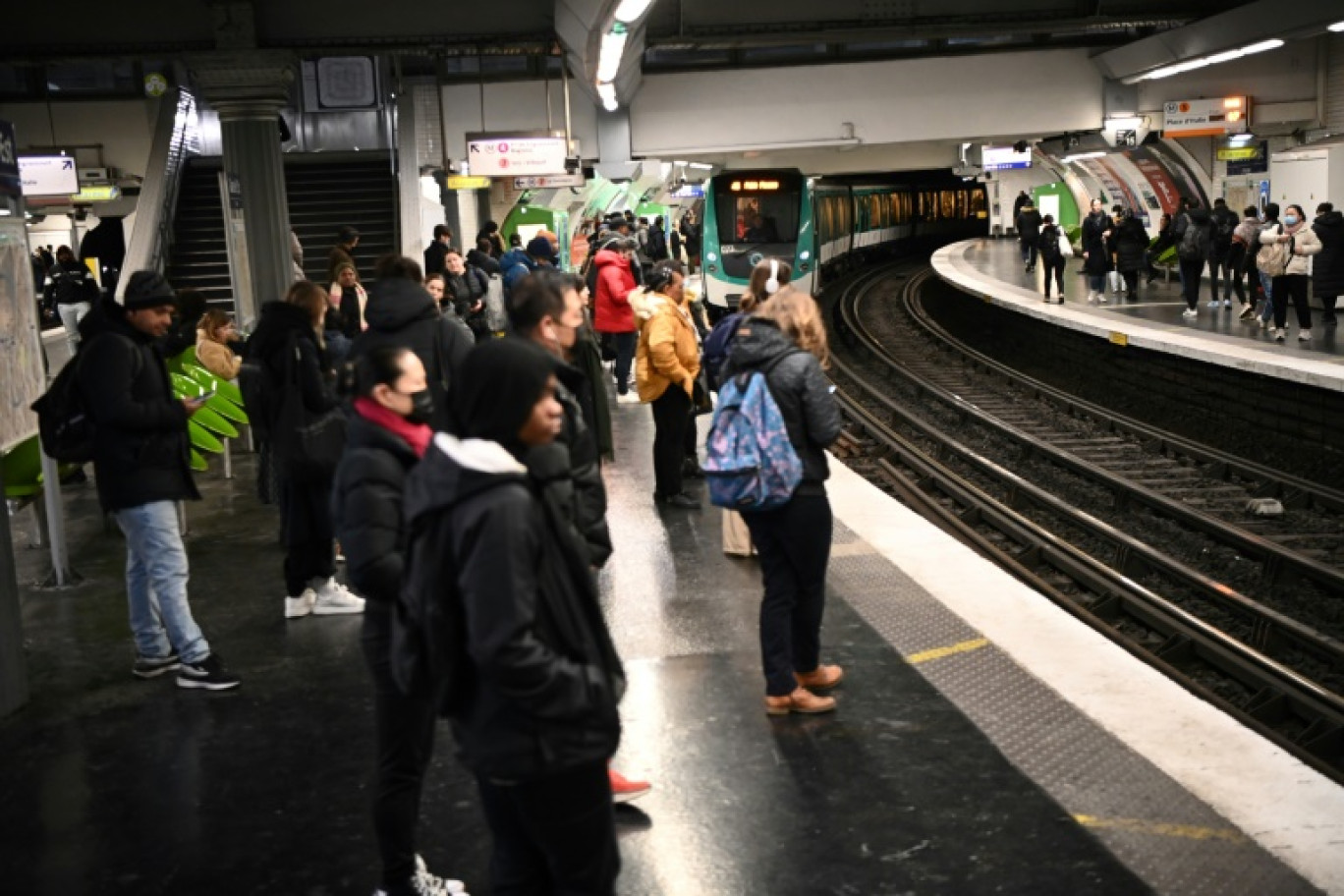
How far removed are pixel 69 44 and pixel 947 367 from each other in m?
14.3

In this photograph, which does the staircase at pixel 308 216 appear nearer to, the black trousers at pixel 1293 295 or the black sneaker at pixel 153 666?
the black trousers at pixel 1293 295

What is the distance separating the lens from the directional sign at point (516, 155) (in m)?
18.8

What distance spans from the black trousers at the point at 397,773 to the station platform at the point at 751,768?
1.15 ft

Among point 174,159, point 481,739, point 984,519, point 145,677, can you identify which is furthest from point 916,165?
point 481,739

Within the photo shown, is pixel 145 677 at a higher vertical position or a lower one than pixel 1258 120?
lower

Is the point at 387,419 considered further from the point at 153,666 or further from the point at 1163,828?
the point at 153,666

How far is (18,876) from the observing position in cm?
448

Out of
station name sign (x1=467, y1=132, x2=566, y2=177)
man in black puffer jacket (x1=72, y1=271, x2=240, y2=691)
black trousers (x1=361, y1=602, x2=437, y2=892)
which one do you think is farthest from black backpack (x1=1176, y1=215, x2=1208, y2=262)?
black trousers (x1=361, y1=602, x2=437, y2=892)

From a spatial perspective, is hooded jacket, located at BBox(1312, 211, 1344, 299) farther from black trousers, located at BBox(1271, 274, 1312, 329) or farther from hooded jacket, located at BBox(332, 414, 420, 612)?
hooded jacket, located at BBox(332, 414, 420, 612)

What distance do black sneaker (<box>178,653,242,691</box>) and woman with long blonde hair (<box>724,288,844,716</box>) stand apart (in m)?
2.28

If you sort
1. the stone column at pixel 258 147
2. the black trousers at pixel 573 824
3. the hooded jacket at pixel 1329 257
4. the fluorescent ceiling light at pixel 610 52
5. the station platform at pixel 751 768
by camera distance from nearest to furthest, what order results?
the black trousers at pixel 573 824 → the station platform at pixel 751 768 → the fluorescent ceiling light at pixel 610 52 → the stone column at pixel 258 147 → the hooded jacket at pixel 1329 257

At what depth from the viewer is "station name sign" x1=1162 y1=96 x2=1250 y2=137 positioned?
2083 centimetres

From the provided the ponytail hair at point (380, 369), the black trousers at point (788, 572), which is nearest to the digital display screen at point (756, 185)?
the black trousers at point (788, 572)

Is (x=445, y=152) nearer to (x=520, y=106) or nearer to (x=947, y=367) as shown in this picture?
(x=520, y=106)
